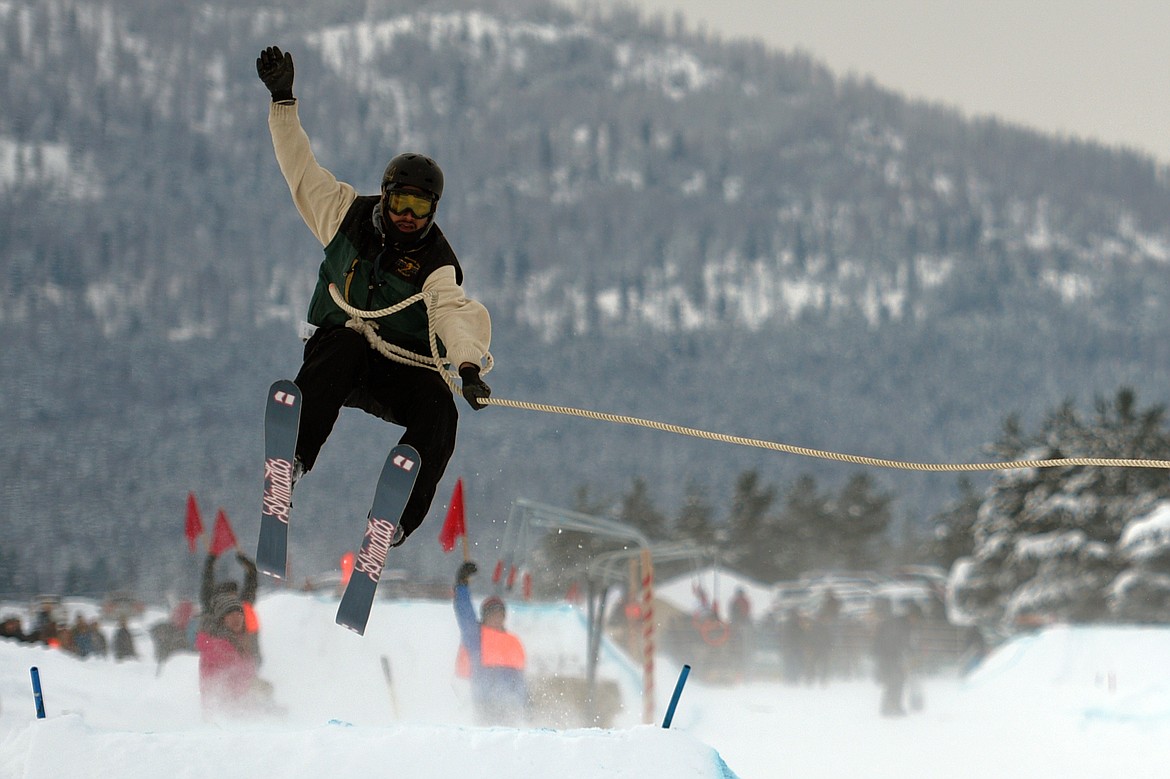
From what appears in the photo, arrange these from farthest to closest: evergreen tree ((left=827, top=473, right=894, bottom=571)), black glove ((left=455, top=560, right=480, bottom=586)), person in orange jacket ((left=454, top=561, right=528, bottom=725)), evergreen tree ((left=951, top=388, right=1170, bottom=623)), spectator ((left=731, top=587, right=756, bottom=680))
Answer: evergreen tree ((left=827, top=473, right=894, bottom=571)) → evergreen tree ((left=951, top=388, right=1170, bottom=623)) → spectator ((left=731, top=587, right=756, bottom=680)) → person in orange jacket ((left=454, top=561, right=528, bottom=725)) → black glove ((left=455, top=560, right=480, bottom=586))

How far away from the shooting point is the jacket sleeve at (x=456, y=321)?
5262 mm

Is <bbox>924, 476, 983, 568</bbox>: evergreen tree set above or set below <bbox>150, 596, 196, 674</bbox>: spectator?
below

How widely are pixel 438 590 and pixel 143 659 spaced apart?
3.60 m

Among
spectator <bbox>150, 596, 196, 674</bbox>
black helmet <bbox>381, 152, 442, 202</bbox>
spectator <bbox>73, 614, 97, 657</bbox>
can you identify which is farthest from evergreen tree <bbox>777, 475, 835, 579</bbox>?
black helmet <bbox>381, 152, 442, 202</bbox>

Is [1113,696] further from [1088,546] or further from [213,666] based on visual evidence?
[1088,546]

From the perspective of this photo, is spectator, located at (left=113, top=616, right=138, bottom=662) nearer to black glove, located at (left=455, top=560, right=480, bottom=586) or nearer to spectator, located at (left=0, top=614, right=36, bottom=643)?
spectator, located at (left=0, top=614, right=36, bottom=643)

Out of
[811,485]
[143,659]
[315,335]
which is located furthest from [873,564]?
[315,335]

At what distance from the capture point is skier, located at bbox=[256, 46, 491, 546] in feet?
17.4

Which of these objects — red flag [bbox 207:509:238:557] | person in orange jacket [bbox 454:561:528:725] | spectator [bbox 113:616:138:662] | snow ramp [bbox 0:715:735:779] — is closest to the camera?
snow ramp [bbox 0:715:735:779]

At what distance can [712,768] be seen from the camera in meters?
4.59

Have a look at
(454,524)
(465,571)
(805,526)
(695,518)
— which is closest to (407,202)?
(465,571)

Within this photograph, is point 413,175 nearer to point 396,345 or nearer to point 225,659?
point 396,345

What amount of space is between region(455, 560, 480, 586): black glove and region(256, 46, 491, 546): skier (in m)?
2.02

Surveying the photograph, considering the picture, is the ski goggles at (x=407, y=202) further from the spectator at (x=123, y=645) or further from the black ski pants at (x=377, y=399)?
the spectator at (x=123, y=645)
